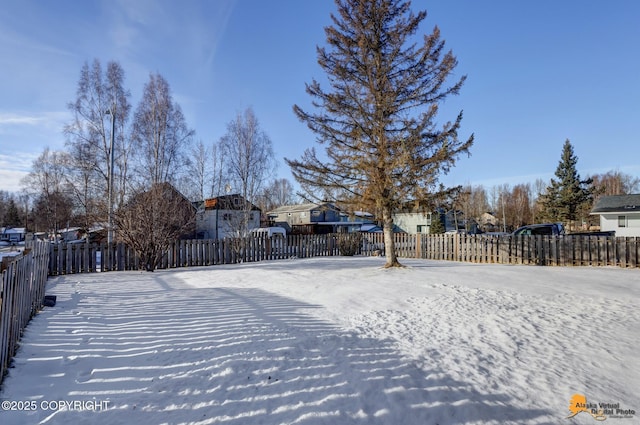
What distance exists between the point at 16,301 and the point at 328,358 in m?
4.21

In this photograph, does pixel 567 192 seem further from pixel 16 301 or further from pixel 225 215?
pixel 16 301

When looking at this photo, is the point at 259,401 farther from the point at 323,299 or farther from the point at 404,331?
the point at 323,299

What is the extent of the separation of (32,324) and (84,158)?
1792cm

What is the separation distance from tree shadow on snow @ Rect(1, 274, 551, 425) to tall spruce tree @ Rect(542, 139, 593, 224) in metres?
45.2

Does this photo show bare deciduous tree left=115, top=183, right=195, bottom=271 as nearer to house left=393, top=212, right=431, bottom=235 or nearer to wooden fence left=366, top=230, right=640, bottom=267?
wooden fence left=366, top=230, right=640, bottom=267

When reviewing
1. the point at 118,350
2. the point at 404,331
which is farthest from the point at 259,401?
the point at 404,331

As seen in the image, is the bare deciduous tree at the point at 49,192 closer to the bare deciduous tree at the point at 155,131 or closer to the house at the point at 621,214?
the bare deciduous tree at the point at 155,131

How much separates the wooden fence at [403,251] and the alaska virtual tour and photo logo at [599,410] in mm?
13058

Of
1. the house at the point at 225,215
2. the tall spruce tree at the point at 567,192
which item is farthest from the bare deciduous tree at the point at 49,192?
the tall spruce tree at the point at 567,192

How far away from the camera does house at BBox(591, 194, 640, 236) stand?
2525 centimetres

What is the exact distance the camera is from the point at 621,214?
25.9 m

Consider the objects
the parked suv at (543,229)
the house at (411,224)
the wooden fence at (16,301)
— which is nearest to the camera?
the wooden fence at (16,301)

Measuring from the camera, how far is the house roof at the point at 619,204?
25250 mm

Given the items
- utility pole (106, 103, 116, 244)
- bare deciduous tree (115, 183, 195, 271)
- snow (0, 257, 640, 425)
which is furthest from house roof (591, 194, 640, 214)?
utility pole (106, 103, 116, 244)
